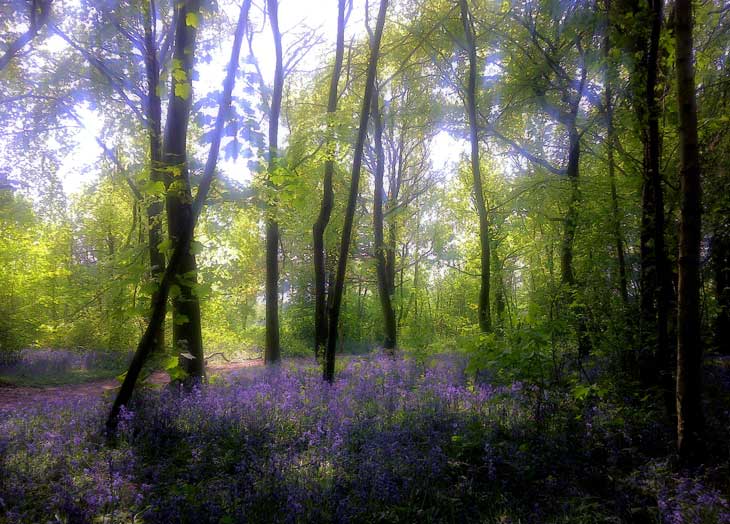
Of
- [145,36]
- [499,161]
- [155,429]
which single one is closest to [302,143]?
[145,36]

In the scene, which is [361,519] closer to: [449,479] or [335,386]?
[449,479]

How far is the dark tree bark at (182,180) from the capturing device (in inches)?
201

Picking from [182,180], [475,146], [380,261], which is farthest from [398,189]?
[182,180]

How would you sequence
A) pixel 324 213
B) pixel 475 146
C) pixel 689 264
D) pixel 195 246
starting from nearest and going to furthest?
pixel 689 264 → pixel 195 246 → pixel 324 213 → pixel 475 146

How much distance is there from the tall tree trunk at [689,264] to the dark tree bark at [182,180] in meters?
4.92

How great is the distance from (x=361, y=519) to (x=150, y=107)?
520 inches

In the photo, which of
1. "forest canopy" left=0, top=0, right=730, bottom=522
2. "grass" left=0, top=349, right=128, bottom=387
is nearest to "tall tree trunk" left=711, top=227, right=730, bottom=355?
"forest canopy" left=0, top=0, right=730, bottom=522

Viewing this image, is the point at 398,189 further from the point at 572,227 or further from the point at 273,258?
the point at 572,227

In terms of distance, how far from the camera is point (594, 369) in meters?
7.32

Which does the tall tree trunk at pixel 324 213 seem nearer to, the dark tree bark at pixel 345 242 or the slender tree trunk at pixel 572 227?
the dark tree bark at pixel 345 242

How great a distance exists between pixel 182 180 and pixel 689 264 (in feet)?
18.5

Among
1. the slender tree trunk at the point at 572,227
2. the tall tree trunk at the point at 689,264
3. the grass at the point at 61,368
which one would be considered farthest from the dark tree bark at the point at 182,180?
the grass at the point at 61,368

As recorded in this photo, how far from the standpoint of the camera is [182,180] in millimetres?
5367

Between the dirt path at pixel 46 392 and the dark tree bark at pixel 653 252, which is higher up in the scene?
the dark tree bark at pixel 653 252
